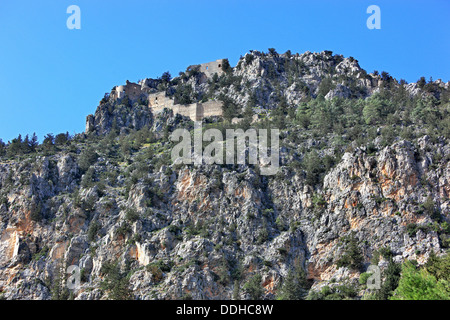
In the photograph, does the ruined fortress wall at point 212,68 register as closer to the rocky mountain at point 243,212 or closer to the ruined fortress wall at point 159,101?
the ruined fortress wall at point 159,101

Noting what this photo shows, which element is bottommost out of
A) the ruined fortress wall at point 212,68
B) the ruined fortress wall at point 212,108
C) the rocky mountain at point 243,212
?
the rocky mountain at point 243,212

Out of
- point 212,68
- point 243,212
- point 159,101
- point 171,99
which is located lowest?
point 243,212

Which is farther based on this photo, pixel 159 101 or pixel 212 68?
pixel 212 68

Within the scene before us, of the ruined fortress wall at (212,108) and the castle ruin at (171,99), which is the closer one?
the ruined fortress wall at (212,108)

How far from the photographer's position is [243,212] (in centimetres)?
5969

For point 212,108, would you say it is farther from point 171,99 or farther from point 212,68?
point 212,68

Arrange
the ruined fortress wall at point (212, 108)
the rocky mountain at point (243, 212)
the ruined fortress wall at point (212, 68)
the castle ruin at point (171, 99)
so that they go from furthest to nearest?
1. the ruined fortress wall at point (212, 68)
2. the castle ruin at point (171, 99)
3. the ruined fortress wall at point (212, 108)
4. the rocky mountain at point (243, 212)

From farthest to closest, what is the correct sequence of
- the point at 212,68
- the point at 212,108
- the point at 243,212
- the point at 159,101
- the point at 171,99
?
the point at 212,68 → the point at 159,101 → the point at 171,99 → the point at 212,108 → the point at 243,212

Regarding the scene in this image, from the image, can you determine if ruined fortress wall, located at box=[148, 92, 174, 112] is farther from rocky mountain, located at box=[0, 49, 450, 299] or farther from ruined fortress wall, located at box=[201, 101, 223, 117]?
rocky mountain, located at box=[0, 49, 450, 299]

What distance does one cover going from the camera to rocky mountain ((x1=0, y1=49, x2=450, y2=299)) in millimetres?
51438

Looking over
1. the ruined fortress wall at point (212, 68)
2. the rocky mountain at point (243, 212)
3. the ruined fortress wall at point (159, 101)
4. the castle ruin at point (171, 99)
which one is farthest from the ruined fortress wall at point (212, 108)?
the ruined fortress wall at point (212, 68)

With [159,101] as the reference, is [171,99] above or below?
below

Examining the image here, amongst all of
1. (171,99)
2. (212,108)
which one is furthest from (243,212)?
(171,99)

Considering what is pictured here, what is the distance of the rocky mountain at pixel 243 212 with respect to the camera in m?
51.4
